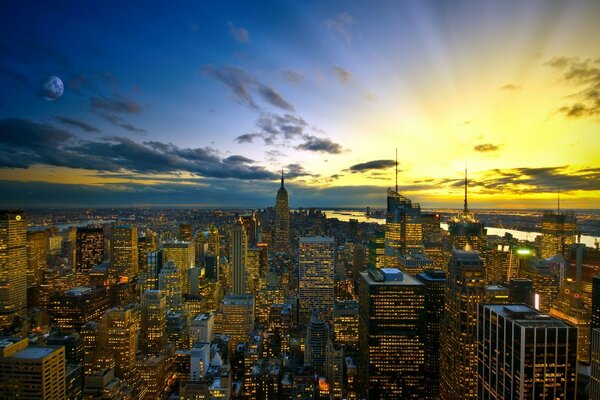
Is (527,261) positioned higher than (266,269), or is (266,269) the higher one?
(527,261)

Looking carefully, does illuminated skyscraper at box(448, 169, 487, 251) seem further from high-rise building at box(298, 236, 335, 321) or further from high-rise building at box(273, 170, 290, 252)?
high-rise building at box(273, 170, 290, 252)

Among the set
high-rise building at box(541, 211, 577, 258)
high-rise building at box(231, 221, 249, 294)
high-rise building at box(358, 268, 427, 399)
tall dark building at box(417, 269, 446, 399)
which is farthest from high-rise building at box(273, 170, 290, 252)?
high-rise building at box(358, 268, 427, 399)

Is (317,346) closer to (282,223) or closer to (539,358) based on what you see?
(539,358)

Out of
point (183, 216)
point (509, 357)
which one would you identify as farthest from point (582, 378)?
point (183, 216)

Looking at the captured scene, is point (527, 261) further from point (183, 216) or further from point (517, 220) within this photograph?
point (183, 216)

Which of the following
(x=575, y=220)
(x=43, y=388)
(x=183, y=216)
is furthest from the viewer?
(x=183, y=216)

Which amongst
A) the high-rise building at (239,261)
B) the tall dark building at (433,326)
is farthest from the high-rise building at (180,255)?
the tall dark building at (433,326)

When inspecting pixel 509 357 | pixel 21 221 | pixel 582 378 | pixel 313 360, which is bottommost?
pixel 313 360
